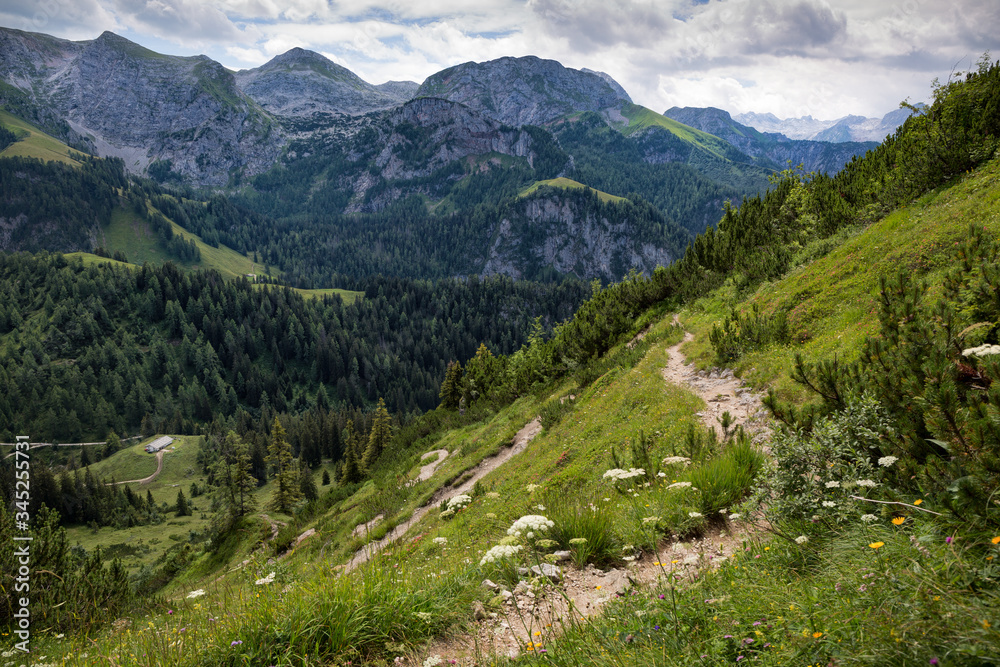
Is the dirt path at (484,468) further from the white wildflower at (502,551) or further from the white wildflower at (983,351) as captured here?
the white wildflower at (983,351)

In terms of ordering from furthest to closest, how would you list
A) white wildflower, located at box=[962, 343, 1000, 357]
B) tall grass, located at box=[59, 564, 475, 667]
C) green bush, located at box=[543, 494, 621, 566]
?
green bush, located at box=[543, 494, 621, 566]
tall grass, located at box=[59, 564, 475, 667]
white wildflower, located at box=[962, 343, 1000, 357]

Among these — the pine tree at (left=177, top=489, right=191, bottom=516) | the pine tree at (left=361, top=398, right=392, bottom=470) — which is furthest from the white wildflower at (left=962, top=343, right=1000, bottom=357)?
the pine tree at (left=177, top=489, right=191, bottom=516)

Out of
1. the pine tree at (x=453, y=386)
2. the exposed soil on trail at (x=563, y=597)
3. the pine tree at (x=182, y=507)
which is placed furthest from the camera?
the pine tree at (x=182, y=507)

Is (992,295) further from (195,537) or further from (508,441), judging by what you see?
(195,537)

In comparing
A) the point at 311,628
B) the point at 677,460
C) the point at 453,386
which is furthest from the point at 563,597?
the point at 453,386

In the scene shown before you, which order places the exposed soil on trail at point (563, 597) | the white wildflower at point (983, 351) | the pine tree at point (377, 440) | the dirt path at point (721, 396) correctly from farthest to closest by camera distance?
the pine tree at point (377, 440), the dirt path at point (721, 396), the exposed soil on trail at point (563, 597), the white wildflower at point (983, 351)

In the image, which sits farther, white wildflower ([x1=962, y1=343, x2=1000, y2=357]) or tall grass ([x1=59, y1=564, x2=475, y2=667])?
tall grass ([x1=59, y1=564, x2=475, y2=667])

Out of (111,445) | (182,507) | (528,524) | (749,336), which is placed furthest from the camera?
(111,445)

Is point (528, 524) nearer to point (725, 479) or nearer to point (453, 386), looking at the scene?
point (725, 479)

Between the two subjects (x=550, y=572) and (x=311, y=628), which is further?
(x=550, y=572)

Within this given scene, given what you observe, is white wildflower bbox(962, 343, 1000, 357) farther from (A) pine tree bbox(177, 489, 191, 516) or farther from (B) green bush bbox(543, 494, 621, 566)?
(A) pine tree bbox(177, 489, 191, 516)

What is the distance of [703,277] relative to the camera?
27.5m

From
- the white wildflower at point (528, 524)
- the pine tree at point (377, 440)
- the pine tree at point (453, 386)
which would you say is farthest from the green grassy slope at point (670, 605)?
the pine tree at point (377, 440)

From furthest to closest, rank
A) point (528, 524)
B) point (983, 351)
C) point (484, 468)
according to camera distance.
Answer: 1. point (484, 468)
2. point (528, 524)
3. point (983, 351)
